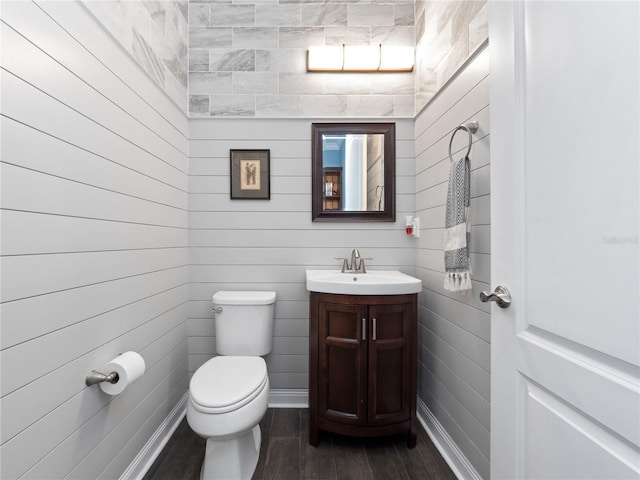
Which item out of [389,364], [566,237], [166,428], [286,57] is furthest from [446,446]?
[286,57]

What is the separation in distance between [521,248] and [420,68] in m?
1.59

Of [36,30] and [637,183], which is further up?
[36,30]

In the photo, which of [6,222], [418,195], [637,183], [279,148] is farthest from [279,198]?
→ [637,183]

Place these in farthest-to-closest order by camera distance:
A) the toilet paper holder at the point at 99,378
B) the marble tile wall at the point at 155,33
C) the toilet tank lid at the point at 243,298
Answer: the toilet tank lid at the point at 243,298
the marble tile wall at the point at 155,33
the toilet paper holder at the point at 99,378

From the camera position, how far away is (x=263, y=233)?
1995 mm

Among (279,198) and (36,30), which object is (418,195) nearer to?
(279,198)

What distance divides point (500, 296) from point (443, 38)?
143 cm

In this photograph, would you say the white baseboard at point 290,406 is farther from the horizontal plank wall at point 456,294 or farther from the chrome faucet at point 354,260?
the chrome faucet at point 354,260

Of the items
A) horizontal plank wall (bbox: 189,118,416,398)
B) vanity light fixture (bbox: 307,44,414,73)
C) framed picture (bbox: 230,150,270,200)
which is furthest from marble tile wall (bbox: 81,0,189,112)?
vanity light fixture (bbox: 307,44,414,73)

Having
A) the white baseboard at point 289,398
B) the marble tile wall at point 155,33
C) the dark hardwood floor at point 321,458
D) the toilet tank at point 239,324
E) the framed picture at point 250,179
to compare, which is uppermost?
the marble tile wall at point 155,33

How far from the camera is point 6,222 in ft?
2.52

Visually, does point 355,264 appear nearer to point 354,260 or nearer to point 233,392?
point 354,260

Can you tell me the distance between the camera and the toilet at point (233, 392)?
1.23m

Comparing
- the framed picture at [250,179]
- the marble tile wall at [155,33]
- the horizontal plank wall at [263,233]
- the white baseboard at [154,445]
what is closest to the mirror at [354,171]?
the horizontal plank wall at [263,233]
